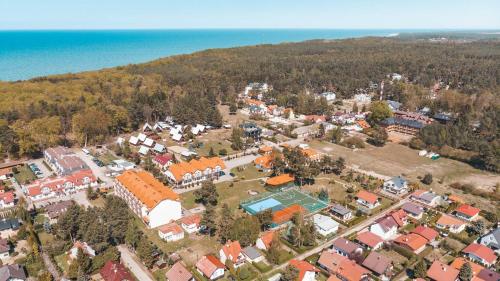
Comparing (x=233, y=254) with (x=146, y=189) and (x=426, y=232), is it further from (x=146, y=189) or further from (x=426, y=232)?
(x=426, y=232)

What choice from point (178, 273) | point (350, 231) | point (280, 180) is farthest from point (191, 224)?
point (350, 231)

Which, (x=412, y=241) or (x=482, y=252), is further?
(x=412, y=241)

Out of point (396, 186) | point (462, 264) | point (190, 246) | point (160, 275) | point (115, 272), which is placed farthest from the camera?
point (396, 186)

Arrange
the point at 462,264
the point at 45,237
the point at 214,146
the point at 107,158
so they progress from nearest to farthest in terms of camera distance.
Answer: the point at 462,264, the point at 45,237, the point at 107,158, the point at 214,146

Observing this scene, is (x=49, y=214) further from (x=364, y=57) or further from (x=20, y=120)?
(x=364, y=57)

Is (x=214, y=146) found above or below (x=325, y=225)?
below

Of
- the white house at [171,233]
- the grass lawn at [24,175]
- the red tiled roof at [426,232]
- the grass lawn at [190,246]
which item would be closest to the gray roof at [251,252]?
the grass lawn at [190,246]

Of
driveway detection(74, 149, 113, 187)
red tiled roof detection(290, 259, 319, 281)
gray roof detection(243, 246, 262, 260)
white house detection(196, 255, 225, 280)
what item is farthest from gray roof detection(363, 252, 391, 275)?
driveway detection(74, 149, 113, 187)
